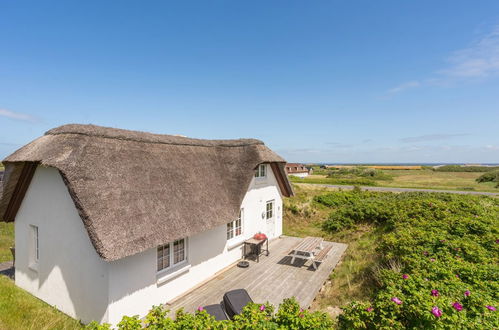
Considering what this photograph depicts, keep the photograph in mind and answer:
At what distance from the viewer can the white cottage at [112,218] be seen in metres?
5.92

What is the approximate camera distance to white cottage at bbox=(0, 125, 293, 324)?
19.4 ft

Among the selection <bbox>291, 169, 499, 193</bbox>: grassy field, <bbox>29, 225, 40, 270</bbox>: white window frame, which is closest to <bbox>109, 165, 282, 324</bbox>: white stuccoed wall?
<bbox>29, 225, 40, 270</bbox>: white window frame

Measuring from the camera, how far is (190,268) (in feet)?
26.8

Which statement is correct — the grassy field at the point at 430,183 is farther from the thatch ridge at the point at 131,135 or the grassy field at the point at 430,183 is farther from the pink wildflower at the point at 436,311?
the pink wildflower at the point at 436,311

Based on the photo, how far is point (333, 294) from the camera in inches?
303

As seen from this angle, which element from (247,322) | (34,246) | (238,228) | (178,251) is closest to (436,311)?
(247,322)

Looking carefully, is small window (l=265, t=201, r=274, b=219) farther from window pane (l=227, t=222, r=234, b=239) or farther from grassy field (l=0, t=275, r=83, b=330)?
grassy field (l=0, t=275, r=83, b=330)

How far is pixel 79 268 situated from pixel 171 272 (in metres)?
2.53

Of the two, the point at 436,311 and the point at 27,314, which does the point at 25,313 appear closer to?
the point at 27,314

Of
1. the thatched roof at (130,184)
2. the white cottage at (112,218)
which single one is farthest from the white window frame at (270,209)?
the white cottage at (112,218)

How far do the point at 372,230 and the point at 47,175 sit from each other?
15.5 metres

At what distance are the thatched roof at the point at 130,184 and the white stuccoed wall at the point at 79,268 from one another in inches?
24.7

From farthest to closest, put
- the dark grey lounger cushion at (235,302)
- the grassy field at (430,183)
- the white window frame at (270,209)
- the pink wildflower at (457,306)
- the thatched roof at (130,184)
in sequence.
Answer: the grassy field at (430,183)
the white window frame at (270,209)
the thatched roof at (130,184)
the dark grey lounger cushion at (235,302)
the pink wildflower at (457,306)

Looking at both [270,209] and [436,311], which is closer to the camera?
[436,311]
